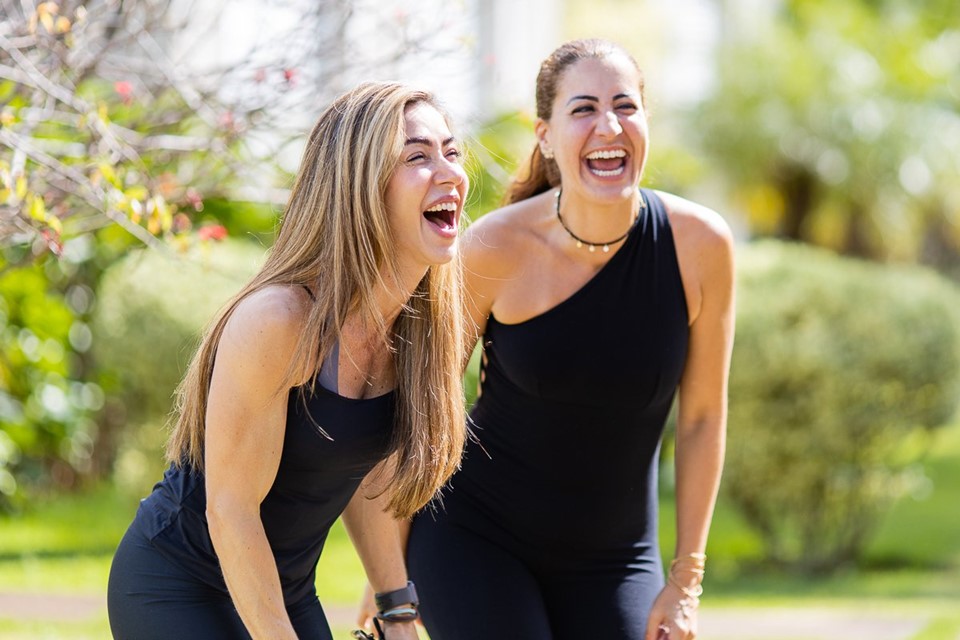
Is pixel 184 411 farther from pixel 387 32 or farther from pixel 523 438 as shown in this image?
pixel 387 32

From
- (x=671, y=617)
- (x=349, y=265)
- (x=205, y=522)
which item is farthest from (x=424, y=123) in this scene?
(x=671, y=617)

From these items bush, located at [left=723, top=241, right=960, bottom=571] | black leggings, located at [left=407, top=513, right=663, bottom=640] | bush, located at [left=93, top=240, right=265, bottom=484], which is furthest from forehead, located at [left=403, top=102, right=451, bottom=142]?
bush, located at [left=723, top=241, right=960, bottom=571]

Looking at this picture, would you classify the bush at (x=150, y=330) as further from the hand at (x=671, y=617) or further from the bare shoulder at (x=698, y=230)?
the hand at (x=671, y=617)

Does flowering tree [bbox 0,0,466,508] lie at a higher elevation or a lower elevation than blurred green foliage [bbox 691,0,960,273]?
lower

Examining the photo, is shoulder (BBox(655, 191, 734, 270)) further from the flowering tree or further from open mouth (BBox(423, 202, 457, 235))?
the flowering tree

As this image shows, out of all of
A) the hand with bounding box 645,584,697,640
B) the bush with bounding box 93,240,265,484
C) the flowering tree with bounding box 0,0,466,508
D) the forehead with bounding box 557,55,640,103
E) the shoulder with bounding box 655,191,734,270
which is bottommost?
the hand with bounding box 645,584,697,640

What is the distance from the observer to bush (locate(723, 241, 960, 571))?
8.14 m

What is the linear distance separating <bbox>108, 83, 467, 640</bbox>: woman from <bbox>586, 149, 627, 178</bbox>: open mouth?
0.62 m

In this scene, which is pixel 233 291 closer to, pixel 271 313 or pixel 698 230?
pixel 698 230

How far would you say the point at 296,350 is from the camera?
2672 mm

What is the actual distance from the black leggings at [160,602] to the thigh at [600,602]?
3.17ft

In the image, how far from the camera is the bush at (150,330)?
27.5 ft

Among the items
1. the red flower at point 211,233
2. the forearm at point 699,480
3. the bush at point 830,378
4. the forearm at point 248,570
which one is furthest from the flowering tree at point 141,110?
the bush at point 830,378

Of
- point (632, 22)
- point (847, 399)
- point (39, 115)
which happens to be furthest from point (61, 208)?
point (632, 22)
